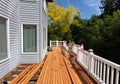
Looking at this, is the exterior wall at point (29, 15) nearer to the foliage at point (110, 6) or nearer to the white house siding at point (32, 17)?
the white house siding at point (32, 17)

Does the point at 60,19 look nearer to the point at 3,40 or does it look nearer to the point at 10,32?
the point at 10,32

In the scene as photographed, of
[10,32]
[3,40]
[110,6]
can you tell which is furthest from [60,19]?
[3,40]

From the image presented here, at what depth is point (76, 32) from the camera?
28.8 m

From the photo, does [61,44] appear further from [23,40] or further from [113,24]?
[23,40]

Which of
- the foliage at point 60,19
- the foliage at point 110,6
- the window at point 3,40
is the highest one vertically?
the foliage at point 110,6

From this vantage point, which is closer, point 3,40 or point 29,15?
point 3,40

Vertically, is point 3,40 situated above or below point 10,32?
below

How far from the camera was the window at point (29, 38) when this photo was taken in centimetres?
743

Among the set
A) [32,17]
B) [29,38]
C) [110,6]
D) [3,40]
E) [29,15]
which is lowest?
[3,40]

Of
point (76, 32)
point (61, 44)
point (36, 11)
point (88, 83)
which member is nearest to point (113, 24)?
point (61, 44)

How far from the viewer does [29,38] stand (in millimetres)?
7473

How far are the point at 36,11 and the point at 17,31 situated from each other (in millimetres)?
1472

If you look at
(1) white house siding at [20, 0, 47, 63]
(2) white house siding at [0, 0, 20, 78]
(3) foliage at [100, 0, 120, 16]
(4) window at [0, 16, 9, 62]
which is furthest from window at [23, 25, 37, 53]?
(3) foliage at [100, 0, 120, 16]

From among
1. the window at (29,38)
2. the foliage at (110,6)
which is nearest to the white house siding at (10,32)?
the window at (29,38)
